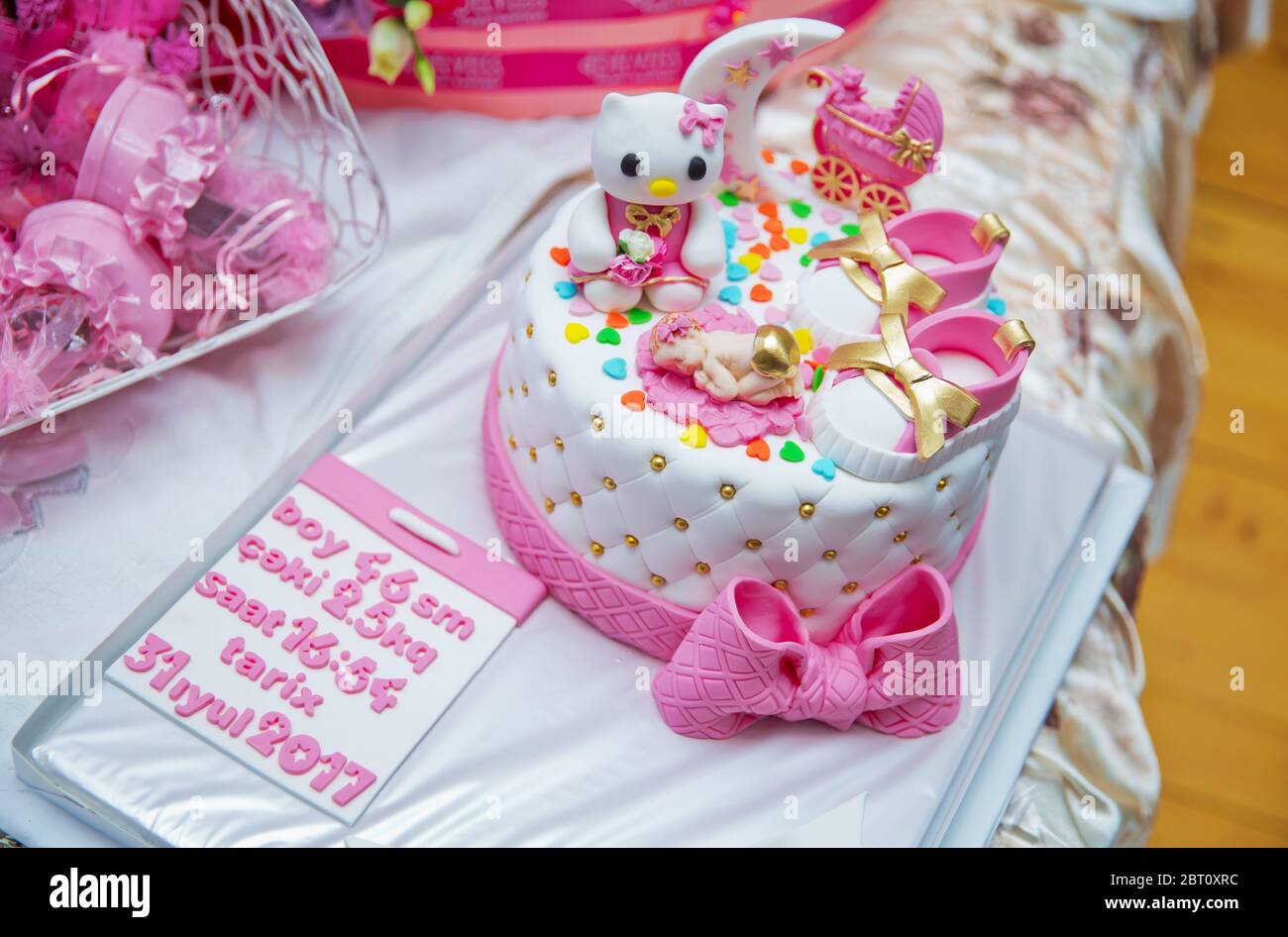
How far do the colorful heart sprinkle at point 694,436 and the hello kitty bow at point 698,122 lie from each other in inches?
11.4

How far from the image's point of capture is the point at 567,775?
130 centimetres

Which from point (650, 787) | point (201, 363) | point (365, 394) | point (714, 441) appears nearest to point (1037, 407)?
point (714, 441)

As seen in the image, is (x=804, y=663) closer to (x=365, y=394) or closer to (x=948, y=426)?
(x=948, y=426)

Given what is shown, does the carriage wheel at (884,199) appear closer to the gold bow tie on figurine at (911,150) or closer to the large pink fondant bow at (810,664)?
the gold bow tie on figurine at (911,150)

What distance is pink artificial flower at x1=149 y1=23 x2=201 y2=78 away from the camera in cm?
151

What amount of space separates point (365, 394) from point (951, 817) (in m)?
0.89

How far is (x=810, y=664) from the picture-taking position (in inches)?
48.9

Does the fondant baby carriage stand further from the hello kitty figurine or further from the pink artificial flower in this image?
the pink artificial flower

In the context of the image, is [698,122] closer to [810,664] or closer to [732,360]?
[732,360]

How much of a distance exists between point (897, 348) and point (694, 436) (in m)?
0.23

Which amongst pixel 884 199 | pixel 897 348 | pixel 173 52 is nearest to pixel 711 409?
pixel 897 348

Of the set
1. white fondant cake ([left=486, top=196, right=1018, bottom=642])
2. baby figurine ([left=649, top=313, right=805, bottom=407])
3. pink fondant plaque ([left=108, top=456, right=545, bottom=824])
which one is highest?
baby figurine ([left=649, top=313, right=805, bottom=407])

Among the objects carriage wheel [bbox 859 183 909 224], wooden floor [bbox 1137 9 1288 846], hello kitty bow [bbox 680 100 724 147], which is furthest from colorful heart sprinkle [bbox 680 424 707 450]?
wooden floor [bbox 1137 9 1288 846]

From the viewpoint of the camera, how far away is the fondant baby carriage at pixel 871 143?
1427 millimetres
